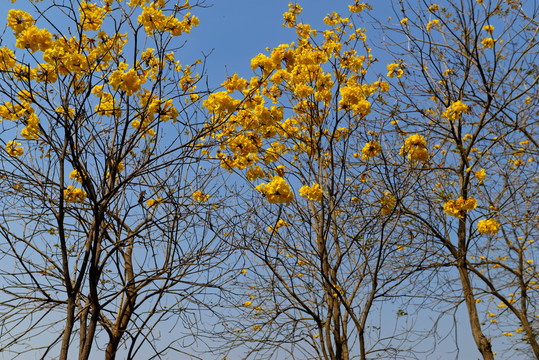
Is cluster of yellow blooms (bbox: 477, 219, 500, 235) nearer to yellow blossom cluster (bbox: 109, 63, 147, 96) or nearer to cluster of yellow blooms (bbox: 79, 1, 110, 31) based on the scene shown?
yellow blossom cluster (bbox: 109, 63, 147, 96)

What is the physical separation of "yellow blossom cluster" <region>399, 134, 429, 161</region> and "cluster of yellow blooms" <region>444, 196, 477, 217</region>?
0.94m

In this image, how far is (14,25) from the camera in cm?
268

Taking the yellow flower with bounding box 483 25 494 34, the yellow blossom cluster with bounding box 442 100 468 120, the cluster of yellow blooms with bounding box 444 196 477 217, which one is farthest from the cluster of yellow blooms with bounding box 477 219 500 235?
the yellow flower with bounding box 483 25 494 34

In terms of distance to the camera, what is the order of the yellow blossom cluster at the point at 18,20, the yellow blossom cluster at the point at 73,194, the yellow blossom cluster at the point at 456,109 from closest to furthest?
the yellow blossom cluster at the point at 18,20, the yellow blossom cluster at the point at 73,194, the yellow blossom cluster at the point at 456,109

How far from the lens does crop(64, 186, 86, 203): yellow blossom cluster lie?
11.3 feet

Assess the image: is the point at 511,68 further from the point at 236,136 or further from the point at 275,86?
the point at 236,136

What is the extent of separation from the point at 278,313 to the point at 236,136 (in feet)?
7.39

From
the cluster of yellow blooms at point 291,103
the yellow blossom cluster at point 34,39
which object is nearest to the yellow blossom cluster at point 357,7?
the cluster of yellow blooms at point 291,103

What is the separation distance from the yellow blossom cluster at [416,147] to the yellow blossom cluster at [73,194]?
106 inches

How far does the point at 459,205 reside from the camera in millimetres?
4332

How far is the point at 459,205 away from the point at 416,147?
106 cm

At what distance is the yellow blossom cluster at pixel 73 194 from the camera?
3.44 meters

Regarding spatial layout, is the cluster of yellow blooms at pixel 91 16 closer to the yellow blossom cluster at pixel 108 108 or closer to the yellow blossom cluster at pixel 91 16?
the yellow blossom cluster at pixel 91 16


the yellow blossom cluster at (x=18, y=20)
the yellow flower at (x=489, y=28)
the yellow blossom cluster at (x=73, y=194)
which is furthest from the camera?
the yellow flower at (x=489, y=28)
